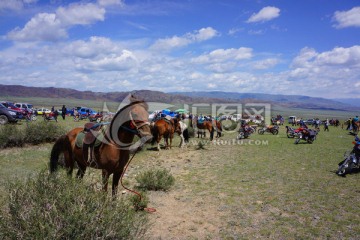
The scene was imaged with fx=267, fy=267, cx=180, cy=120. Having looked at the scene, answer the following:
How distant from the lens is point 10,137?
12.8m

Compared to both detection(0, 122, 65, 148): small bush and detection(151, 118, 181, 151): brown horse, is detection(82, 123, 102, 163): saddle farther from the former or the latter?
detection(151, 118, 181, 151): brown horse

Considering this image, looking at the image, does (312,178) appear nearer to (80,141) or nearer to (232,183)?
(232,183)

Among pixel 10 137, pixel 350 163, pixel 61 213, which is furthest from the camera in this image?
pixel 10 137

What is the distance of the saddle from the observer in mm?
5707

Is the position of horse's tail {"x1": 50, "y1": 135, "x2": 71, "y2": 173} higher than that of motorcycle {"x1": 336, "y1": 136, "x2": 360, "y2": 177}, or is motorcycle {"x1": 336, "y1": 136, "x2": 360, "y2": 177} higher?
horse's tail {"x1": 50, "y1": 135, "x2": 71, "y2": 173}

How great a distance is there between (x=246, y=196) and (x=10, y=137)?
1138cm

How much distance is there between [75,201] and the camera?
124 inches

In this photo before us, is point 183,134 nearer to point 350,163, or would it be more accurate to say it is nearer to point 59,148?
point 350,163

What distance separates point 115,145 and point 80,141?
Answer: 102 centimetres

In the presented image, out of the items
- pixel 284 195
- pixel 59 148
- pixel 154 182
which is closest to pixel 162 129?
pixel 154 182

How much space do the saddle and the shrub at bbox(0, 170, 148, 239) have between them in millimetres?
Answer: 2100

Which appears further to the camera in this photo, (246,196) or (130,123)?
(246,196)

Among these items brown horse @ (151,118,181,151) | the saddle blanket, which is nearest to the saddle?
the saddle blanket

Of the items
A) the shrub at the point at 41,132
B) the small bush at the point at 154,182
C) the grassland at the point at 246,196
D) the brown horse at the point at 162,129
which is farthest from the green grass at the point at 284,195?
the shrub at the point at 41,132
